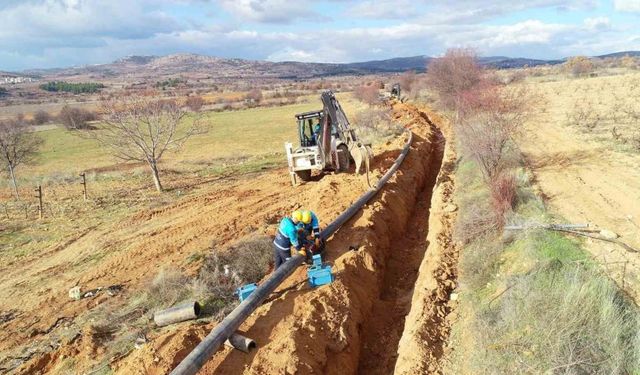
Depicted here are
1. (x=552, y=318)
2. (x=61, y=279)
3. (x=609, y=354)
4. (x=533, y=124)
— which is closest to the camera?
(x=609, y=354)

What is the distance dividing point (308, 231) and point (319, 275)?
1.08 meters

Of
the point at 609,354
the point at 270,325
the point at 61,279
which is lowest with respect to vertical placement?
the point at 61,279

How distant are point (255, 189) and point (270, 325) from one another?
13525 millimetres

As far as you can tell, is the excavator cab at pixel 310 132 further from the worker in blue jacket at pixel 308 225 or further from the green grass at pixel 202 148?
the green grass at pixel 202 148

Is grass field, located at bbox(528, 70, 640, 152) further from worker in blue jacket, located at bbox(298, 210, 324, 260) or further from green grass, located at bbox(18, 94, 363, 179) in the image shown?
green grass, located at bbox(18, 94, 363, 179)

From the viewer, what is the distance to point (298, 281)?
10.4 meters

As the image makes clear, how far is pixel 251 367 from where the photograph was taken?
7.46 metres

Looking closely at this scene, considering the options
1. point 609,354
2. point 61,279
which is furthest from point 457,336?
point 61,279

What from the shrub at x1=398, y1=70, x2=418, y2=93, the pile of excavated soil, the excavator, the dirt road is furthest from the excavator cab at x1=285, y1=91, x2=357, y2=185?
the shrub at x1=398, y1=70, x2=418, y2=93

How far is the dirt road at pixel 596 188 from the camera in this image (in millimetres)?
9914

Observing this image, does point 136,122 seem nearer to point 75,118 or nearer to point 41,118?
point 75,118

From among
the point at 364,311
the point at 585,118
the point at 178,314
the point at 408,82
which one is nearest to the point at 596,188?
the point at 364,311

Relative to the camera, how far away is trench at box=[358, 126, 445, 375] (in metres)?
9.21

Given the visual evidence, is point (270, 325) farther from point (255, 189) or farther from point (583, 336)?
point (255, 189)
